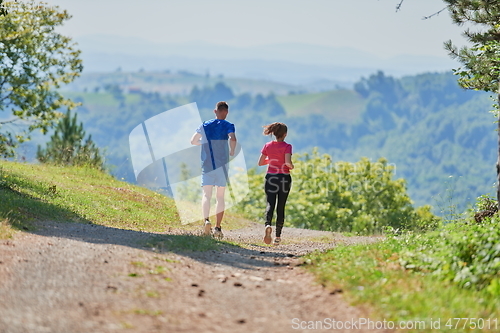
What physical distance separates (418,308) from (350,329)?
0.67 meters

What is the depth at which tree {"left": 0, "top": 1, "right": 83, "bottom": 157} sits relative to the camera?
2645 centimetres

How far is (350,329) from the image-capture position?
5.05 meters

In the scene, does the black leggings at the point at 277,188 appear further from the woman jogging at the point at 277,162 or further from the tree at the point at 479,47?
the tree at the point at 479,47

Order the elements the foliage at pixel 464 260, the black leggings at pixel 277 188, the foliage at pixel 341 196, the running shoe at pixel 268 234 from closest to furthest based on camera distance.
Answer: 1. the foliage at pixel 464 260
2. the black leggings at pixel 277 188
3. the running shoe at pixel 268 234
4. the foliage at pixel 341 196

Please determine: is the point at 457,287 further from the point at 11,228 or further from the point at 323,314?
the point at 11,228

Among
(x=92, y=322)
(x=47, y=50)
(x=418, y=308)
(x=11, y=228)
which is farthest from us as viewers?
(x=47, y=50)

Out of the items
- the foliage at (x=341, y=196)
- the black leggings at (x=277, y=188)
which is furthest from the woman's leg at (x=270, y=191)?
the foliage at (x=341, y=196)

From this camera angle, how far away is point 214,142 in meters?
10.8

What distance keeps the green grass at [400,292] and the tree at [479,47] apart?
7145 millimetres

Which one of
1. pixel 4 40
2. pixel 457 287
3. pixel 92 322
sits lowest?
pixel 92 322

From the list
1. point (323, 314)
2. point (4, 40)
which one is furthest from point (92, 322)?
point (4, 40)

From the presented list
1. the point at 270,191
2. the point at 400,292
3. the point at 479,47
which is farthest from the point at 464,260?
the point at 479,47

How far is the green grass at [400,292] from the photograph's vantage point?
5133 mm

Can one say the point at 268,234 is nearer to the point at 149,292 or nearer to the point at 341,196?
the point at 149,292
